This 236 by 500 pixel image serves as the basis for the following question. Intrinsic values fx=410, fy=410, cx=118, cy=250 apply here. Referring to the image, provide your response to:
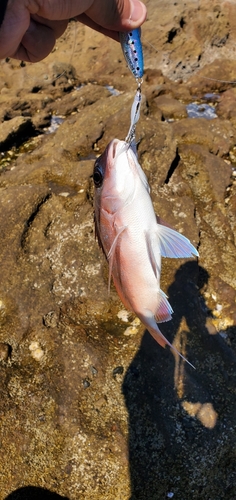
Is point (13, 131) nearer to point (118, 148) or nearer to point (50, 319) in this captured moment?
point (50, 319)

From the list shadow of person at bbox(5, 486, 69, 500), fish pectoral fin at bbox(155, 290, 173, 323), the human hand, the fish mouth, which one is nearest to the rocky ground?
shadow of person at bbox(5, 486, 69, 500)

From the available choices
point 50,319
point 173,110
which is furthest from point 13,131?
point 50,319

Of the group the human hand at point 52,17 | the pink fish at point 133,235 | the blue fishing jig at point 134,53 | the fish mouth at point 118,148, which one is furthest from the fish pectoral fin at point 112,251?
the human hand at point 52,17

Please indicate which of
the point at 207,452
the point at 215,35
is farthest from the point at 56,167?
the point at 215,35

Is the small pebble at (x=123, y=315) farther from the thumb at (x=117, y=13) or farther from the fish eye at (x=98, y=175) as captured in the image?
the thumb at (x=117, y=13)

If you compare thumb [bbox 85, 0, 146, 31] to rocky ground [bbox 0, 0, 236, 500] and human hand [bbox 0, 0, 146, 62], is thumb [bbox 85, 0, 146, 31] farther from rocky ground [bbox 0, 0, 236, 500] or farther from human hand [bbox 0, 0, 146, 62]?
rocky ground [bbox 0, 0, 236, 500]
